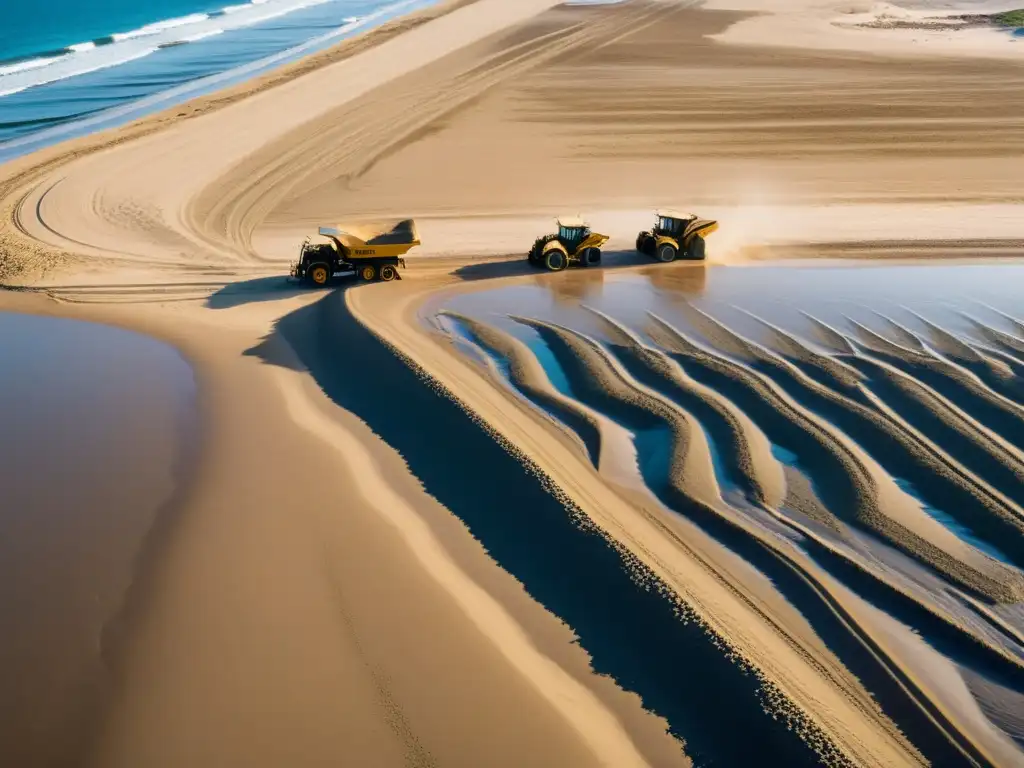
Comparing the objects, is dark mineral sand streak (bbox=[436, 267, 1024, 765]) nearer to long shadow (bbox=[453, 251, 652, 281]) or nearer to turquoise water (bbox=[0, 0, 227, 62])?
long shadow (bbox=[453, 251, 652, 281])

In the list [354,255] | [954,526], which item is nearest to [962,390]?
[954,526]

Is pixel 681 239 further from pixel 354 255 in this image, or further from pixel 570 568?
pixel 570 568

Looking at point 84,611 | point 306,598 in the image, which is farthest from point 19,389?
point 306,598

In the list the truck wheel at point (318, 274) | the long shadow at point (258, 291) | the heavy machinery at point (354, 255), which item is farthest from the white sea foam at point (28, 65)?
the truck wheel at point (318, 274)

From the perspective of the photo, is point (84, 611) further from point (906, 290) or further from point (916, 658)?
point (906, 290)

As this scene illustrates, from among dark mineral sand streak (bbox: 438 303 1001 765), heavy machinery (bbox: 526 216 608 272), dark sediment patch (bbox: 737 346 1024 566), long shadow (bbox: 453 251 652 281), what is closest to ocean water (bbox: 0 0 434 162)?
long shadow (bbox: 453 251 652 281)

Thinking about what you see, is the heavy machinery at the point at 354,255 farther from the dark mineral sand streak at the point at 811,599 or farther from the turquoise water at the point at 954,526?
the turquoise water at the point at 954,526
